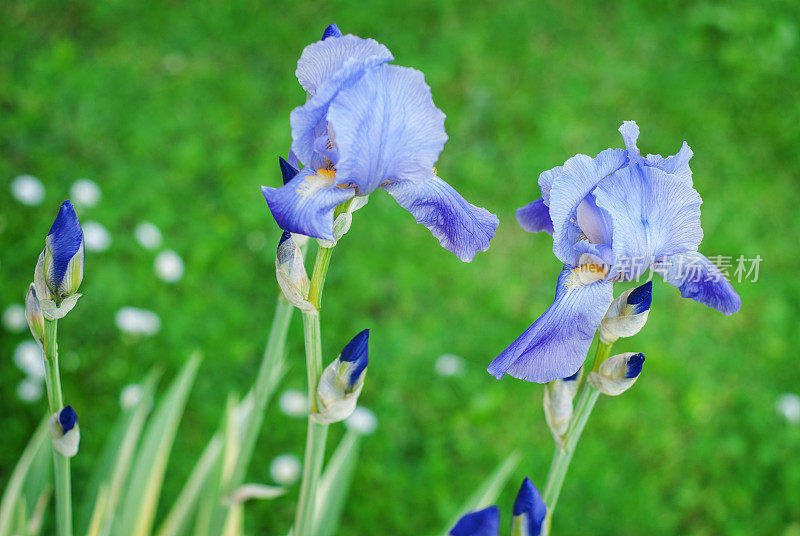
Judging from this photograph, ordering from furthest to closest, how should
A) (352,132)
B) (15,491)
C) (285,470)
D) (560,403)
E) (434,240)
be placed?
(434,240), (285,470), (15,491), (560,403), (352,132)

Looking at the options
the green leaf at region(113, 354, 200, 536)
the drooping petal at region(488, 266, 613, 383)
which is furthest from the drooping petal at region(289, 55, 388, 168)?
the green leaf at region(113, 354, 200, 536)

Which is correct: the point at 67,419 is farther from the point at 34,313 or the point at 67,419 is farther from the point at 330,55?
the point at 330,55

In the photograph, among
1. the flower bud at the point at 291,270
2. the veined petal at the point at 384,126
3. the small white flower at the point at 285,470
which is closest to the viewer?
the veined petal at the point at 384,126

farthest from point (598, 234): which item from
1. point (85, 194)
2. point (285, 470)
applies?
point (85, 194)

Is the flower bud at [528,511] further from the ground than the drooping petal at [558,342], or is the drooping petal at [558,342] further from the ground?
the drooping petal at [558,342]

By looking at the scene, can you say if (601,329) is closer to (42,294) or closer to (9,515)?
(42,294)

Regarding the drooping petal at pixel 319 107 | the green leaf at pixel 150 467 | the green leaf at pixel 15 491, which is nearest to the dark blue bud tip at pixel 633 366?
the drooping petal at pixel 319 107

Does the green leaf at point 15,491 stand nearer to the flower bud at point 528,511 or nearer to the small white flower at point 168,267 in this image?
the small white flower at point 168,267
